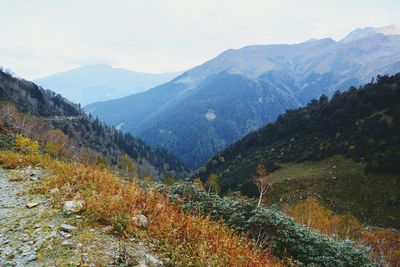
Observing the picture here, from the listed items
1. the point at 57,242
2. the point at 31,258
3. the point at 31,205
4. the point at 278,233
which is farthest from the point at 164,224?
the point at 278,233

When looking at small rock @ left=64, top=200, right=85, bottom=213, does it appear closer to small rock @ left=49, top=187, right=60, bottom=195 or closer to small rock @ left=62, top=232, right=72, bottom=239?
small rock @ left=62, top=232, right=72, bottom=239

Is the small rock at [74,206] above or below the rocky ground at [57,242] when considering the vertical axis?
above

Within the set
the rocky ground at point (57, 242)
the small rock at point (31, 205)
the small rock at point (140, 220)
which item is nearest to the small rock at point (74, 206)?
the rocky ground at point (57, 242)

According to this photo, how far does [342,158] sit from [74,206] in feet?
435

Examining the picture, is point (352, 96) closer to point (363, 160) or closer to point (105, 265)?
point (363, 160)

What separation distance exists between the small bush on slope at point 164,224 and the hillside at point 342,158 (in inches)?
3636

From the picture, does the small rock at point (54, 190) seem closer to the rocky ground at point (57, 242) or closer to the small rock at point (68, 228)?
the rocky ground at point (57, 242)

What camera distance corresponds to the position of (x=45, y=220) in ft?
35.2

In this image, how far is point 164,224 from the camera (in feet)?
32.8

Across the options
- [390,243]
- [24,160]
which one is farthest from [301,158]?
[24,160]

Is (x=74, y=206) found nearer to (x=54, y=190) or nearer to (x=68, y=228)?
(x=68, y=228)

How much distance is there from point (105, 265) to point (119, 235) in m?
1.84

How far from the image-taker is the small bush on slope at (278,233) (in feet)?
45.5

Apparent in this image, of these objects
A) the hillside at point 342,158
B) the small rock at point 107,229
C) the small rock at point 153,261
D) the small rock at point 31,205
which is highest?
the small rock at point 31,205
